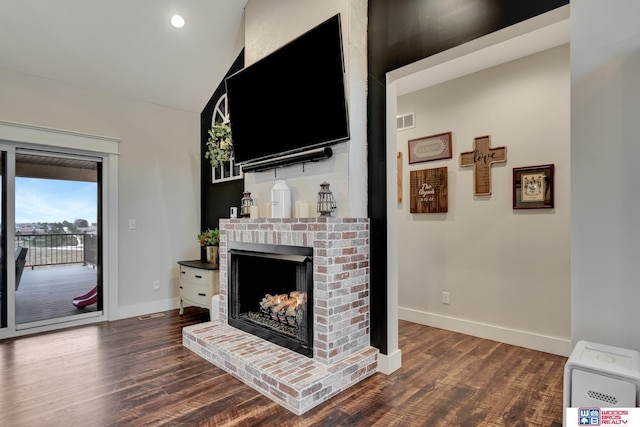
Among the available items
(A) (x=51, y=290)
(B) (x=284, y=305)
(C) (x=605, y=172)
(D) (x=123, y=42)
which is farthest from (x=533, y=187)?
(A) (x=51, y=290)

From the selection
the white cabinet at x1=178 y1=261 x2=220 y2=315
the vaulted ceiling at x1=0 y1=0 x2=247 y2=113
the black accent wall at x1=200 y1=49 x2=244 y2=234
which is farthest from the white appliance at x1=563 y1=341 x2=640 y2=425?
the vaulted ceiling at x1=0 y1=0 x2=247 y2=113

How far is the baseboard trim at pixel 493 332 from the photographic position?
290 cm

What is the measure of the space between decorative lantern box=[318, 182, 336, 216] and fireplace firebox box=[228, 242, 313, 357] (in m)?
0.30

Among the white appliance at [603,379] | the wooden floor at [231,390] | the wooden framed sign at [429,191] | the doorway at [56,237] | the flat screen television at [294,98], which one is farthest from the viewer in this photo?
the wooden framed sign at [429,191]

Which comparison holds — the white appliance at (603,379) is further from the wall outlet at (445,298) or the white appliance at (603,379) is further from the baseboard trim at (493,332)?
the wall outlet at (445,298)

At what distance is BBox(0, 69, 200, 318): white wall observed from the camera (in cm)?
368

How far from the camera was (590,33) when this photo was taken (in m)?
1.63

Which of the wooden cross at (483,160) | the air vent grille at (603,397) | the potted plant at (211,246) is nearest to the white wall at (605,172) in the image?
the air vent grille at (603,397)

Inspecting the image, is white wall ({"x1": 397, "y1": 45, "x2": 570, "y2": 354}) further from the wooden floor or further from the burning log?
the burning log

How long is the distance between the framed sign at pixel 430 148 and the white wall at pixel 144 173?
9.33 ft

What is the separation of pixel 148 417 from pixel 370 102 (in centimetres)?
254

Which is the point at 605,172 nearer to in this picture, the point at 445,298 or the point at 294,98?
the point at 294,98

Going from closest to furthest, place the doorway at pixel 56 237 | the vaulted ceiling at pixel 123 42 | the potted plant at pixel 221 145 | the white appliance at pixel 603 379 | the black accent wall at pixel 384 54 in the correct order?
1. the white appliance at pixel 603 379
2. the black accent wall at pixel 384 54
3. the vaulted ceiling at pixel 123 42
4. the doorway at pixel 56 237
5. the potted plant at pixel 221 145

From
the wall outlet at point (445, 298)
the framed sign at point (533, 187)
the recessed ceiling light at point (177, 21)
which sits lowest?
the wall outlet at point (445, 298)
